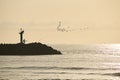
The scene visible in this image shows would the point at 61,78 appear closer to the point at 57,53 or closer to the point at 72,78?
the point at 72,78

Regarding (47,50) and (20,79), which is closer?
(20,79)

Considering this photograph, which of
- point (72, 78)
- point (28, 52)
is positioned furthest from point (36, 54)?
point (72, 78)

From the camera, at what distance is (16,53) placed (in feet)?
573

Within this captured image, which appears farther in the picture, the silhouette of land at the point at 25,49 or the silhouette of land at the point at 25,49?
the silhouette of land at the point at 25,49

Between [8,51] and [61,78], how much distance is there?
104 meters

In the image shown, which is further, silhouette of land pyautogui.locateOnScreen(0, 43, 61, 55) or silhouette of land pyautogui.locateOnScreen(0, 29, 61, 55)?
silhouette of land pyautogui.locateOnScreen(0, 43, 61, 55)

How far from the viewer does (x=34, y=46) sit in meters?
174

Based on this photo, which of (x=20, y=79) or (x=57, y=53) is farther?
(x=57, y=53)

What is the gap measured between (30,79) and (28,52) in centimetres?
10476

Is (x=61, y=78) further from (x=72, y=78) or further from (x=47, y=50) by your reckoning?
(x=47, y=50)

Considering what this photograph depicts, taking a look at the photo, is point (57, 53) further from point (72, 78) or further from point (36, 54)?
point (72, 78)

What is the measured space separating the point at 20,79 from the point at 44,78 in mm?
3901

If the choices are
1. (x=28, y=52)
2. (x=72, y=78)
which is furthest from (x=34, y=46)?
(x=72, y=78)

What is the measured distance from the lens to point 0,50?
174 meters
